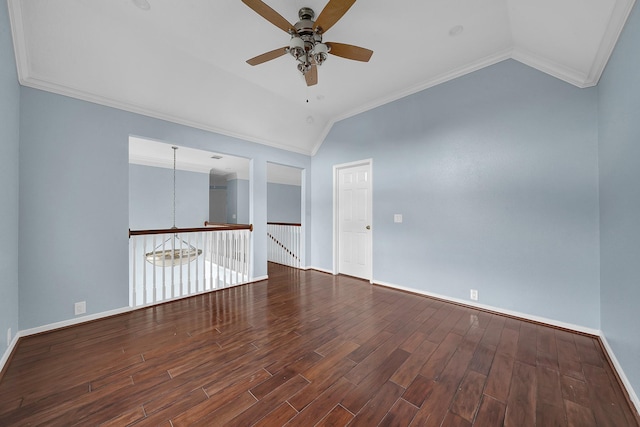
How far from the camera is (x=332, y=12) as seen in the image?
169cm

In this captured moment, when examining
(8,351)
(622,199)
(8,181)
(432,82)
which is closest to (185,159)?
(8,181)

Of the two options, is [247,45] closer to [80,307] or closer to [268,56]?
[268,56]

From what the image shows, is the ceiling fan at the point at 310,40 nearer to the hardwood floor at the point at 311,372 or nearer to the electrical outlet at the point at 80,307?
the hardwood floor at the point at 311,372

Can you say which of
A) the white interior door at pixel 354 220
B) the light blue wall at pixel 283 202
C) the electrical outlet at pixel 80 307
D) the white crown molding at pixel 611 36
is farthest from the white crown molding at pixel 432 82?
the electrical outlet at pixel 80 307

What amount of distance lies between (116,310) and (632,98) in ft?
17.0

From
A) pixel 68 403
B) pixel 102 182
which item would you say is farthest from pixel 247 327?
pixel 102 182

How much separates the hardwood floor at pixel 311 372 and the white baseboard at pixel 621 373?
63 mm

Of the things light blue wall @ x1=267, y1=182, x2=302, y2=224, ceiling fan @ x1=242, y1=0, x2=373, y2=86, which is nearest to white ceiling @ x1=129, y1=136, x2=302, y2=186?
light blue wall @ x1=267, y1=182, x2=302, y2=224

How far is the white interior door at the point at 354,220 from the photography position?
13.8ft

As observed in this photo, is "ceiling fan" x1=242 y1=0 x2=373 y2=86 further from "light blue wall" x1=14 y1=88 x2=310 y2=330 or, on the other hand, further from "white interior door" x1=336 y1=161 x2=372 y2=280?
"white interior door" x1=336 y1=161 x2=372 y2=280

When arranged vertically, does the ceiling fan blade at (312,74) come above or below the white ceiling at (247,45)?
below

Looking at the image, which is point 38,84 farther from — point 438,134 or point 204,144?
point 438,134

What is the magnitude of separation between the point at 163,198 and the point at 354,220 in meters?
4.73

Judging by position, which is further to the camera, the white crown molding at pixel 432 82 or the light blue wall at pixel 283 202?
the light blue wall at pixel 283 202
